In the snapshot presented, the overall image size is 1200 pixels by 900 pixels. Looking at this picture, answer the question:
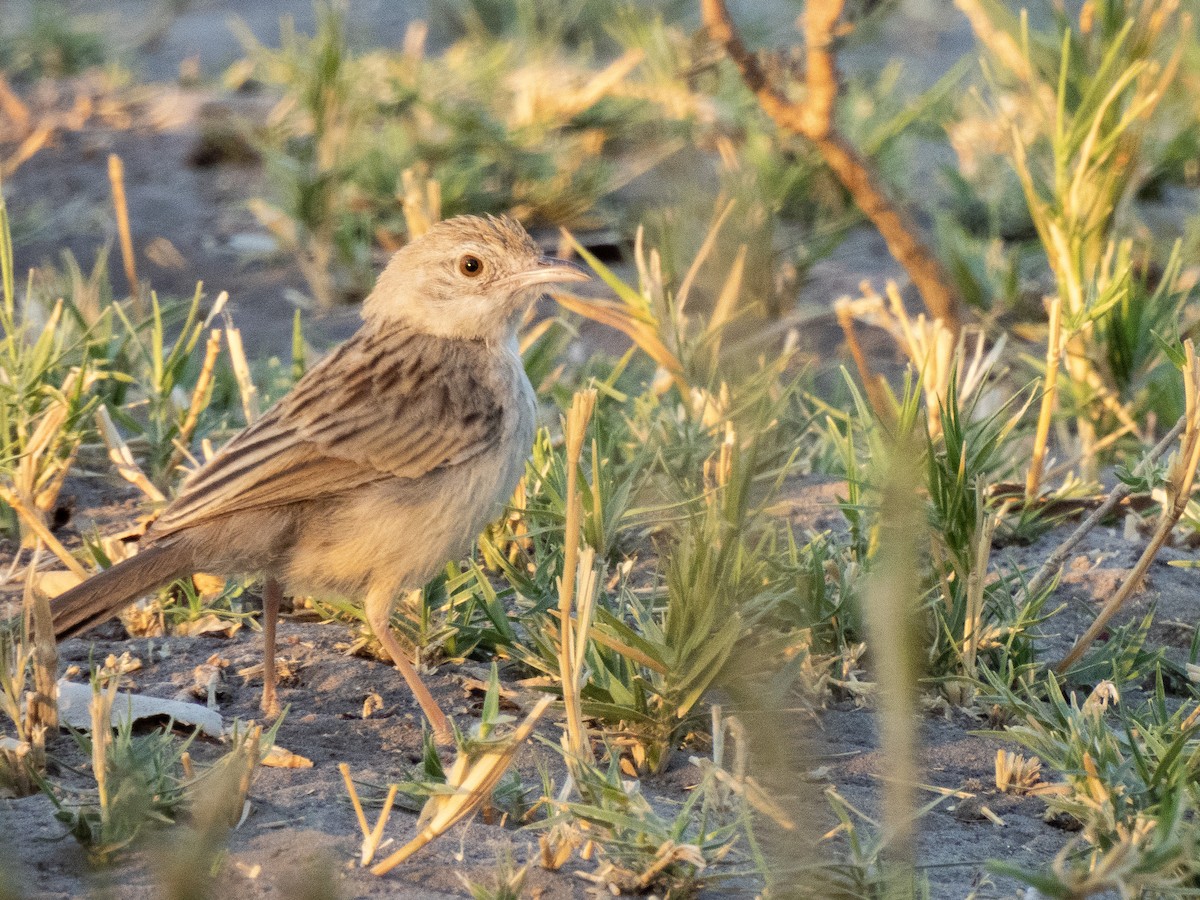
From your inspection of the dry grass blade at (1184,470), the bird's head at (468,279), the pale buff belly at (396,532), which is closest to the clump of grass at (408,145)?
the bird's head at (468,279)

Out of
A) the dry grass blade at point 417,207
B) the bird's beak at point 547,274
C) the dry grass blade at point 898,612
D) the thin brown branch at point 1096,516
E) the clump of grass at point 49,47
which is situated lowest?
the thin brown branch at point 1096,516

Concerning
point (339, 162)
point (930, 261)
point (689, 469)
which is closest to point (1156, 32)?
point (930, 261)

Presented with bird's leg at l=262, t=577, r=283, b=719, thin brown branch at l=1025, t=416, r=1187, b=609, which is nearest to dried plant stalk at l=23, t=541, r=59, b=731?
bird's leg at l=262, t=577, r=283, b=719

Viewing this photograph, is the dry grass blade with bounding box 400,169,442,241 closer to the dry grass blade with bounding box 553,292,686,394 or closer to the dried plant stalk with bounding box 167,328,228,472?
the dry grass blade with bounding box 553,292,686,394

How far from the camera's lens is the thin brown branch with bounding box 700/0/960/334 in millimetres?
5488

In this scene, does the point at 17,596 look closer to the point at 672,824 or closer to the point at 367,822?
the point at 367,822

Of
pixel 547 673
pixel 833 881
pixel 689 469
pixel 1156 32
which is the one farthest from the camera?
pixel 1156 32

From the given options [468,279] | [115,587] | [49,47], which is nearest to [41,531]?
[115,587]

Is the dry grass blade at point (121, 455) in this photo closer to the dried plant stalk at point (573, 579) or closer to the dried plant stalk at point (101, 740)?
the dried plant stalk at point (101, 740)

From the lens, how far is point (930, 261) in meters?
6.08

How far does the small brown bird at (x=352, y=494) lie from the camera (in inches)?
148

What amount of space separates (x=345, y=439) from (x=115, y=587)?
27.7 inches

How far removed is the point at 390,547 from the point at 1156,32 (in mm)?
3555

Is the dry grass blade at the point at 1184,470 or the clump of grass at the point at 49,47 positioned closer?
the dry grass blade at the point at 1184,470
